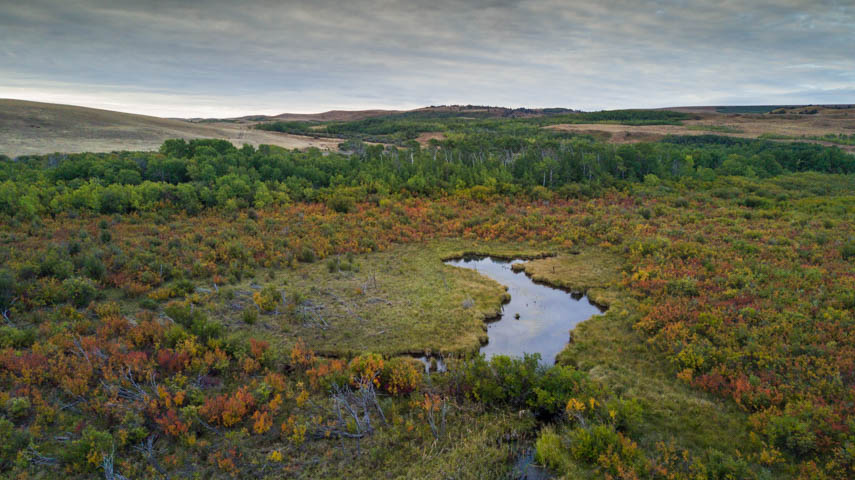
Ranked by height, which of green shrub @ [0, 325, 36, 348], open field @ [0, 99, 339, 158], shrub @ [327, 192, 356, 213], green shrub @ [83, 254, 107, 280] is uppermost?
open field @ [0, 99, 339, 158]

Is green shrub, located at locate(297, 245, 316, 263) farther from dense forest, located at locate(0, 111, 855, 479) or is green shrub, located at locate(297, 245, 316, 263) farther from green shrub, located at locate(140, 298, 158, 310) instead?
green shrub, located at locate(140, 298, 158, 310)

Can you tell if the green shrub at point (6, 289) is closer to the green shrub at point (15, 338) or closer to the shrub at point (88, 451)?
the green shrub at point (15, 338)

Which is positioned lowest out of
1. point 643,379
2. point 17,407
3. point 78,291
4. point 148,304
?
point 643,379

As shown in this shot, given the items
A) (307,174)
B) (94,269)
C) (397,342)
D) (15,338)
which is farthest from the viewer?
(307,174)

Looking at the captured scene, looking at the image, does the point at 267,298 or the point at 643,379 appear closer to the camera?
the point at 643,379

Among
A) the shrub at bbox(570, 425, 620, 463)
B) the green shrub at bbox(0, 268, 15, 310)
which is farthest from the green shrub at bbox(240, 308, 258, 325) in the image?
the shrub at bbox(570, 425, 620, 463)

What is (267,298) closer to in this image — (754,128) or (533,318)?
(533,318)

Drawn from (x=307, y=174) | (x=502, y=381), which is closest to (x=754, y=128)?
(x=307, y=174)
